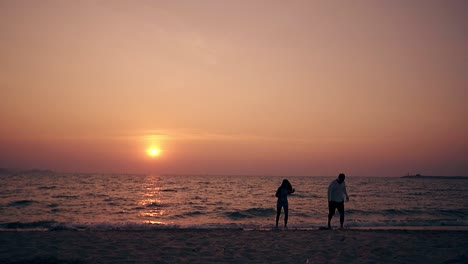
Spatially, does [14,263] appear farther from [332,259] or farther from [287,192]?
[287,192]

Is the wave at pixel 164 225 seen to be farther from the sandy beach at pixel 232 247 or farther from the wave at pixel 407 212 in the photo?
the wave at pixel 407 212

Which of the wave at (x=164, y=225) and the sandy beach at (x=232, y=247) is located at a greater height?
the sandy beach at (x=232, y=247)

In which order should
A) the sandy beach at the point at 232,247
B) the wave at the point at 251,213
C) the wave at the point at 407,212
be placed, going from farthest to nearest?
the wave at the point at 407,212 < the wave at the point at 251,213 < the sandy beach at the point at 232,247

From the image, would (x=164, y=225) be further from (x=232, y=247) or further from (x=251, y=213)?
(x=251, y=213)

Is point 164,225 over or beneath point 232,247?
beneath

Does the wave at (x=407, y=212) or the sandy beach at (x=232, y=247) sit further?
the wave at (x=407, y=212)

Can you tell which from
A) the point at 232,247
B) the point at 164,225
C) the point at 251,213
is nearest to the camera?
the point at 232,247

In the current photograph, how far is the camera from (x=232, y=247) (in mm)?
10555

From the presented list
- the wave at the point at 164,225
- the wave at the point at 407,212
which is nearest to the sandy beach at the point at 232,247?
the wave at the point at 164,225

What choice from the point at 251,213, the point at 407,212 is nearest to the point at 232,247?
the point at 251,213

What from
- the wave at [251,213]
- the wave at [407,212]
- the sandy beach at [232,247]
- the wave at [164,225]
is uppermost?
the sandy beach at [232,247]

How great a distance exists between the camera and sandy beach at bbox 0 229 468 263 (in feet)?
29.5

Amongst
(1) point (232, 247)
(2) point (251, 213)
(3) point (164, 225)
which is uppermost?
(1) point (232, 247)

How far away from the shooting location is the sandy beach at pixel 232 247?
29.5 feet
